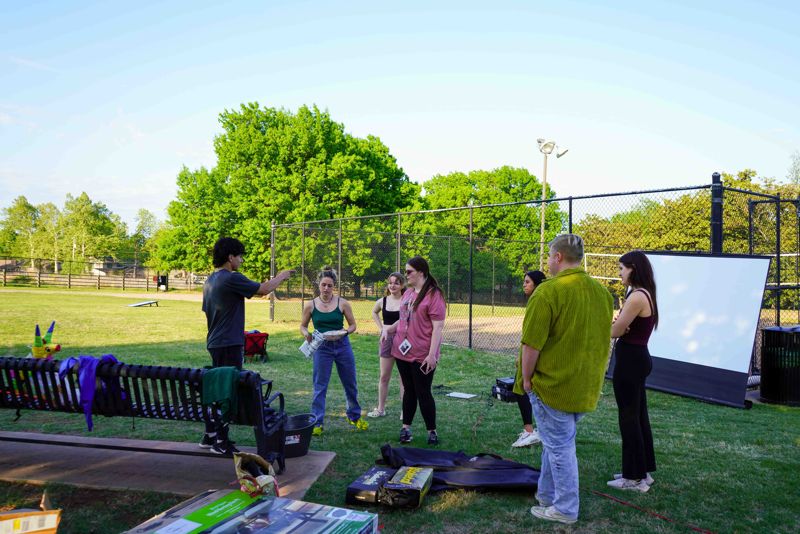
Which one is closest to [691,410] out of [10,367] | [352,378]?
[352,378]

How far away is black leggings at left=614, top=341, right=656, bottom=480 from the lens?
164 inches

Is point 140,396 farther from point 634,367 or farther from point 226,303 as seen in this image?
point 634,367

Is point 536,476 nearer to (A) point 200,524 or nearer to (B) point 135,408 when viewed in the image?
(A) point 200,524

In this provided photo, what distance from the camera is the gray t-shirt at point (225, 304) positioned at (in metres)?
4.58

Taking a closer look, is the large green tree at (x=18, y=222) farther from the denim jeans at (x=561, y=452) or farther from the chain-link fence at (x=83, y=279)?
the denim jeans at (x=561, y=452)

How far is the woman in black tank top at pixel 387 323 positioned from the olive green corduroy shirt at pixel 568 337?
3.05 meters

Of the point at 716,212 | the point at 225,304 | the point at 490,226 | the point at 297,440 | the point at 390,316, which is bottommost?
the point at 297,440

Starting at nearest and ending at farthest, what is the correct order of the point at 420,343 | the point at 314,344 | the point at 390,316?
the point at 420,343
the point at 314,344
the point at 390,316

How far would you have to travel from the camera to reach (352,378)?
593 centimetres

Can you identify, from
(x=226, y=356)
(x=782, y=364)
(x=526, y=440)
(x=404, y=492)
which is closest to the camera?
(x=404, y=492)

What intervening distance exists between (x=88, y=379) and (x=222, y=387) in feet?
3.51

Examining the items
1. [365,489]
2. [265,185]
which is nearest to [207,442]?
[365,489]

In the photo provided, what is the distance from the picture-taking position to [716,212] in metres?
7.83

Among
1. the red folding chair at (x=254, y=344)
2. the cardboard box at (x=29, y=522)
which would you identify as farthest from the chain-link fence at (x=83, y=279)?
the cardboard box at (x=29, y=522)
